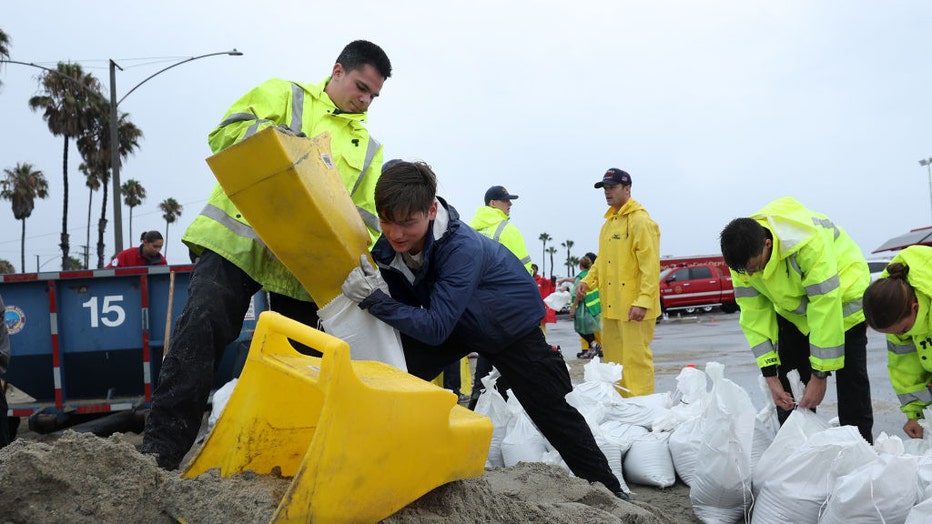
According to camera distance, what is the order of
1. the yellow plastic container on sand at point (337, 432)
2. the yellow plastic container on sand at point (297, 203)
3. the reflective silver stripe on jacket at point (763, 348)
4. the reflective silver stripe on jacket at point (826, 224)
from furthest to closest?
the reflective silver stripe on jacket at point (763, 348), the reflective silver stripe on jacket at point (826, 224), the yellow plastic container on sand at point (297, 203), the yellow plastic container on sand at point (337, 432)

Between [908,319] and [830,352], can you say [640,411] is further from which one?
[908,319]

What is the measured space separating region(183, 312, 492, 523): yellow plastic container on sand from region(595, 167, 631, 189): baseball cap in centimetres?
349

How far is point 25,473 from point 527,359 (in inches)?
66.5

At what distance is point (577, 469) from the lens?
2957 mm

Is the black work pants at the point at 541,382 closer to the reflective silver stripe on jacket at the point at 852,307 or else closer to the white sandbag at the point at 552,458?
the white sandbag at the point at 552,458

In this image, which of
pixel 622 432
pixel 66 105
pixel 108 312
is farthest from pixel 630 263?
pixel 66 105

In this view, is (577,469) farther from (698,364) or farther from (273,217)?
(698,364)

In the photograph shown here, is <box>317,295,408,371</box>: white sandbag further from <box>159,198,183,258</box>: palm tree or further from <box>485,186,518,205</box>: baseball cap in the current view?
<box>159,198,183,258</box>: palm tree

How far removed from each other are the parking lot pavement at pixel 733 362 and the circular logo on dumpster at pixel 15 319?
197 inches

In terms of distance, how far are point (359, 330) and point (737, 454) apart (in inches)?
65.0

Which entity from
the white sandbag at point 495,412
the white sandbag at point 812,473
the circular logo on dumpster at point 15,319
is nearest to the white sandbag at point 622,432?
the white sandbag at point 495,412

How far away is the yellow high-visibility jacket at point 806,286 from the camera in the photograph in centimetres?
321

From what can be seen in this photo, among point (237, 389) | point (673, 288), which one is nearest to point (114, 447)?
point (237, 389)

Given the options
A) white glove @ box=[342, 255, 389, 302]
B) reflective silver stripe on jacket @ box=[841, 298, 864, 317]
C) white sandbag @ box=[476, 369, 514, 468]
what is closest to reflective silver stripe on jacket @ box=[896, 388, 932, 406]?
reflective silver stripe on jacket @ box=[841, 298, 864, 317]
